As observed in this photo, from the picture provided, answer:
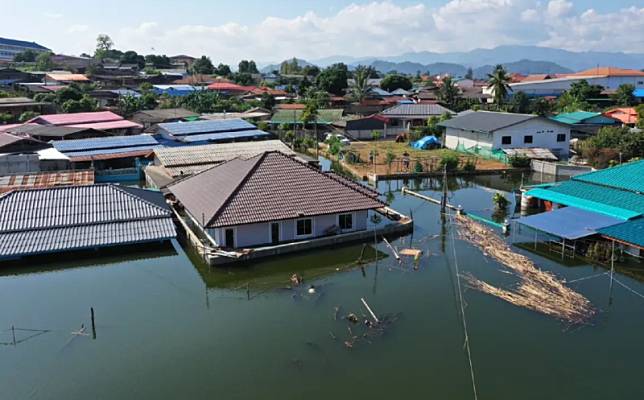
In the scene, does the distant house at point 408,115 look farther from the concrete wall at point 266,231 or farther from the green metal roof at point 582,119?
the concrete wall at point 266,231

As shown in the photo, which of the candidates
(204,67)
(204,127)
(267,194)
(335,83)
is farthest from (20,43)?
(267,194)

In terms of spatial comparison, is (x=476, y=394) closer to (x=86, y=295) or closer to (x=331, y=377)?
(x=331, y=377)

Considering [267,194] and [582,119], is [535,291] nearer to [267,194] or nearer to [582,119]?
[267,194]

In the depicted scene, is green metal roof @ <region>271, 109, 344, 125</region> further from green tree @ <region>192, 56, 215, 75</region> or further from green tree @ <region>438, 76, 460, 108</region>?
green tree @ <region>192, 56, 215, 75</region>

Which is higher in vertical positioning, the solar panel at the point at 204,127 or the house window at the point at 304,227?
the solar panel at the point at 204,127

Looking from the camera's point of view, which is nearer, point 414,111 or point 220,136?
point 220,136

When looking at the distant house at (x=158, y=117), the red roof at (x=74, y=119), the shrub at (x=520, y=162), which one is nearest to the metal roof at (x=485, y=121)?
the shrub at (x=520, y=162)

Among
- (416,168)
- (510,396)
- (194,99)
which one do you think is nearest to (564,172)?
(416,168)
